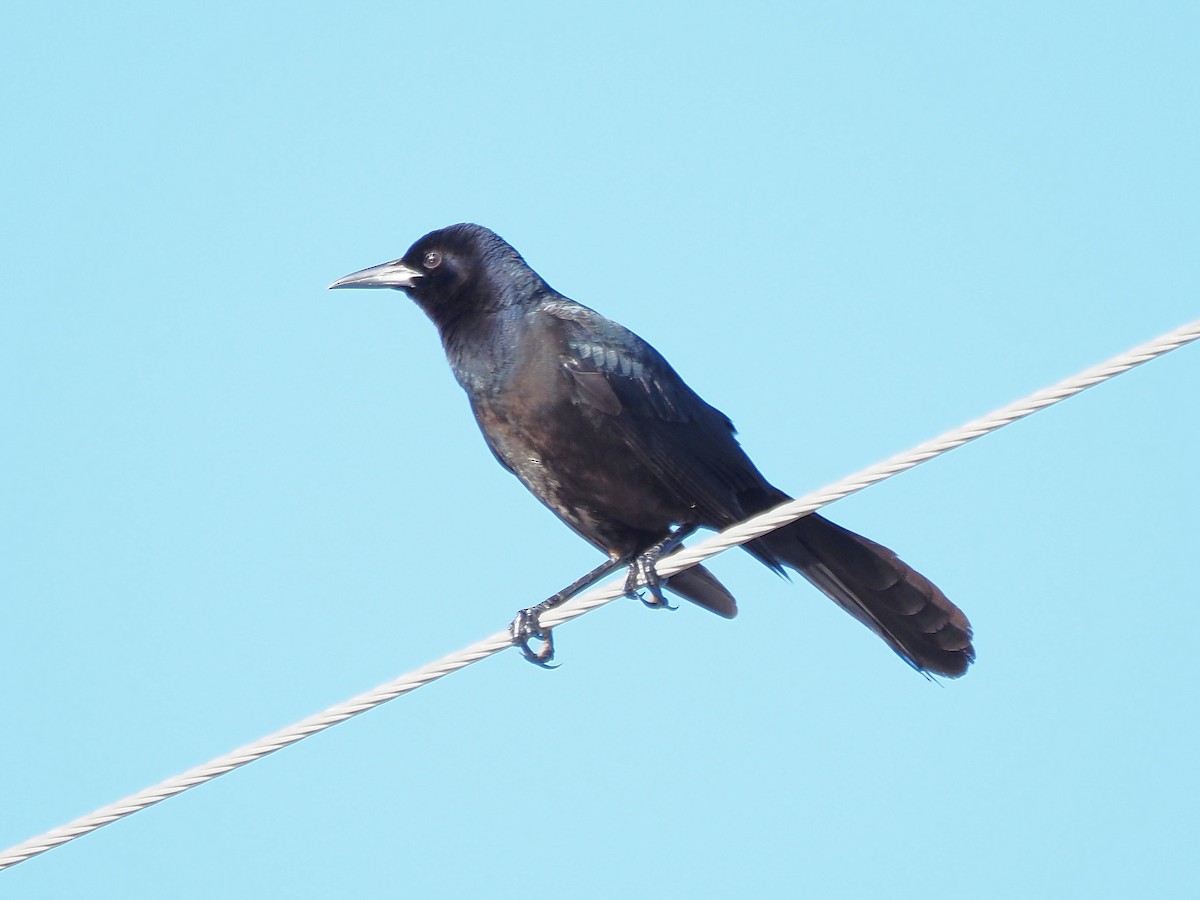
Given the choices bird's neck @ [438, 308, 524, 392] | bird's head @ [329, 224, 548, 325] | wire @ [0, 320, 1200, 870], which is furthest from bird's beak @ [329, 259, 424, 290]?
wire @ [0, 320, 1200, 870]

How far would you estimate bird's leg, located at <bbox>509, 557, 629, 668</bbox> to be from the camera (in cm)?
586

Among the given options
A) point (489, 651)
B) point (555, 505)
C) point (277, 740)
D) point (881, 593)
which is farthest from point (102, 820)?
point (881, 593)

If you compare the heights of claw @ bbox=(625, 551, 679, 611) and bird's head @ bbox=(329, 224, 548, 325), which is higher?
bird's head @ bbox=(329, 224, 548, 325)

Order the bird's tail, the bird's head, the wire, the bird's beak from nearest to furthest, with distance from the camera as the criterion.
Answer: the wire
the bird's tail
the bird's head
the bird's beak

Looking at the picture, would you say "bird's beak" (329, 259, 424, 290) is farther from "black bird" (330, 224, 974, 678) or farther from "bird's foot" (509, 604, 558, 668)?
"bird's foot" (509, 604, 558, 668)

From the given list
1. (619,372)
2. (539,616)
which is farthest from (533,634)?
(619,372)

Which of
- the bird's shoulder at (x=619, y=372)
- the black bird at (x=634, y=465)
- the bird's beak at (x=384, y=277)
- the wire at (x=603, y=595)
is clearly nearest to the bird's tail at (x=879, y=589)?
the black bird at (x=634, y=465)

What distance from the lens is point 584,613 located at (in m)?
4.51

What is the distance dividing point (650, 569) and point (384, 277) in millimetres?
2224

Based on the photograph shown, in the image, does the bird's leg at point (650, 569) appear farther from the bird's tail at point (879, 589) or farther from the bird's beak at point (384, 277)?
the bird's beak at point (384, 277)

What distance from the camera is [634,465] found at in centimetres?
590

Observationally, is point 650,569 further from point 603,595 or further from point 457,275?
point 457,275

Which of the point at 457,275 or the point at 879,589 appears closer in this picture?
the point at 879,589

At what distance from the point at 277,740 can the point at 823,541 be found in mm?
2462
